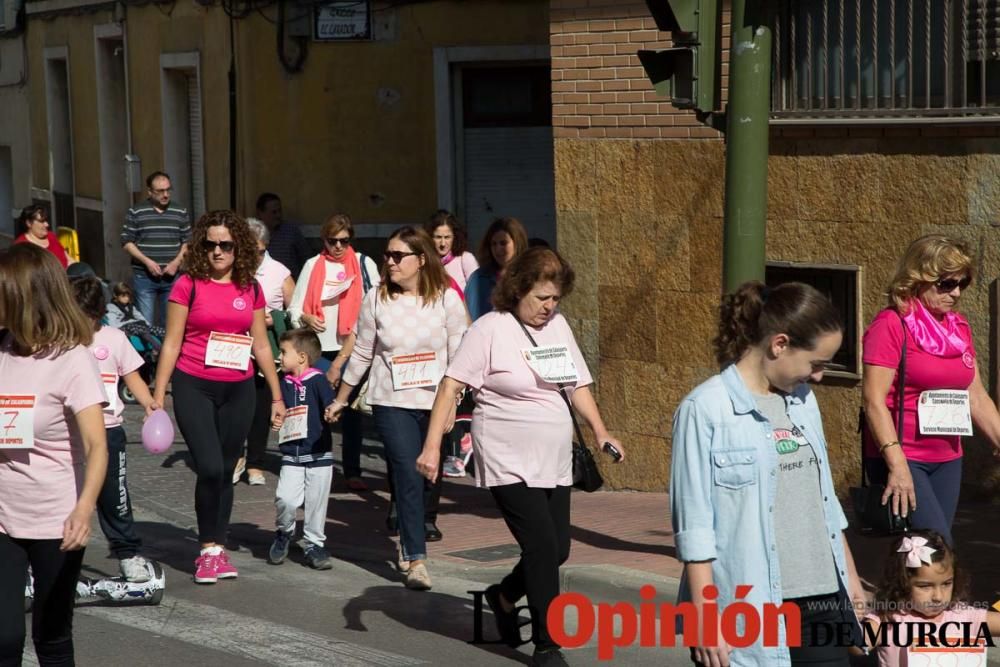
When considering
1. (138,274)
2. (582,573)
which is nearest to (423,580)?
(582,573)

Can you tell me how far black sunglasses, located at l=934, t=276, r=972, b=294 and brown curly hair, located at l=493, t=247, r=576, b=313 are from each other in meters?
1.54

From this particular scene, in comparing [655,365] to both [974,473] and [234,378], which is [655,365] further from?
[234,378]

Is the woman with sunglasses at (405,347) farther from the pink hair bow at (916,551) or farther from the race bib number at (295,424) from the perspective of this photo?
the pink hair bow at (916,551)

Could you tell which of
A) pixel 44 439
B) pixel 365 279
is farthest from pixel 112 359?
pixel 365 279

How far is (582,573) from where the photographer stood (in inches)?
309

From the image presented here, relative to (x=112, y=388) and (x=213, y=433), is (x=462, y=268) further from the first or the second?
(x=112, y=388)

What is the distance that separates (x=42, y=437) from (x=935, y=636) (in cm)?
299

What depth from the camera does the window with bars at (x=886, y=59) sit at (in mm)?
8812

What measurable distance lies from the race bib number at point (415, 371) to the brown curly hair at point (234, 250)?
930 millimetres

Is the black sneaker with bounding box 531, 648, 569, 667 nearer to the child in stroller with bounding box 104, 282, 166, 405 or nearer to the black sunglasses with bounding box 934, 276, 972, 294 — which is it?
the black sunglasses with bounding box 934, 276, 972, 294

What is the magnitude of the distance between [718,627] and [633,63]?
21.8ft

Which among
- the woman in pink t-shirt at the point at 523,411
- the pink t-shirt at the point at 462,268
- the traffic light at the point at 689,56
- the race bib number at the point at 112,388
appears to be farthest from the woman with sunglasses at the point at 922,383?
the pink t-shirt at the point at 462,268

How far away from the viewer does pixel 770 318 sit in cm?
441

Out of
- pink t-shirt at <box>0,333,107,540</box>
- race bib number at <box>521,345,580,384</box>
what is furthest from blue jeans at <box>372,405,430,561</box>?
pink t-shirt at <box>0,333,107,540</box>
